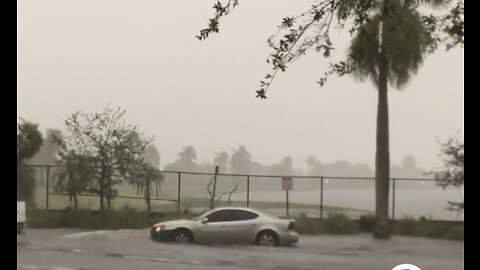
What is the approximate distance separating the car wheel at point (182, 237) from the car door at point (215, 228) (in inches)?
7.8

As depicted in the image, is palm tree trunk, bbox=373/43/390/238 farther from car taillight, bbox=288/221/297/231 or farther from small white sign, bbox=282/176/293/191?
car taillight, bbox=288/221/297/231

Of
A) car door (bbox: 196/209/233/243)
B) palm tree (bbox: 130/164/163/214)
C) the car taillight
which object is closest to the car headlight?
car door (bbox: 196/209/233/243)

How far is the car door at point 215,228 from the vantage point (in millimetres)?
14438

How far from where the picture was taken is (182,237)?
572 inches

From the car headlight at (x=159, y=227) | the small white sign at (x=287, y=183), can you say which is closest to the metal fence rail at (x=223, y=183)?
the small white sign at (x=287, y=183)

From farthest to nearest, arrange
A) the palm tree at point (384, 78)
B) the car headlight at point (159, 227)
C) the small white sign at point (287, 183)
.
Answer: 1. the small white sign at point (287, 183)
2. the palm tree at point (384, 78)
3. the car headlight at point (159, 227)

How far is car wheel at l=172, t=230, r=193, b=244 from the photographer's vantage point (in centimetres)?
1443

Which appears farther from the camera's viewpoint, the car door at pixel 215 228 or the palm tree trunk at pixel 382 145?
the palm tree trunk at pixel 382 145

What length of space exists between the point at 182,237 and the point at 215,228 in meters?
0.79

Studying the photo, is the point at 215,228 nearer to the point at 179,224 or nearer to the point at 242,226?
the point at 242,226

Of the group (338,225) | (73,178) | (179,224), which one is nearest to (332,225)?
(338,225)

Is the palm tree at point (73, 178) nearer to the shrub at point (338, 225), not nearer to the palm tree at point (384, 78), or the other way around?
the shrub at point (338, 225)
